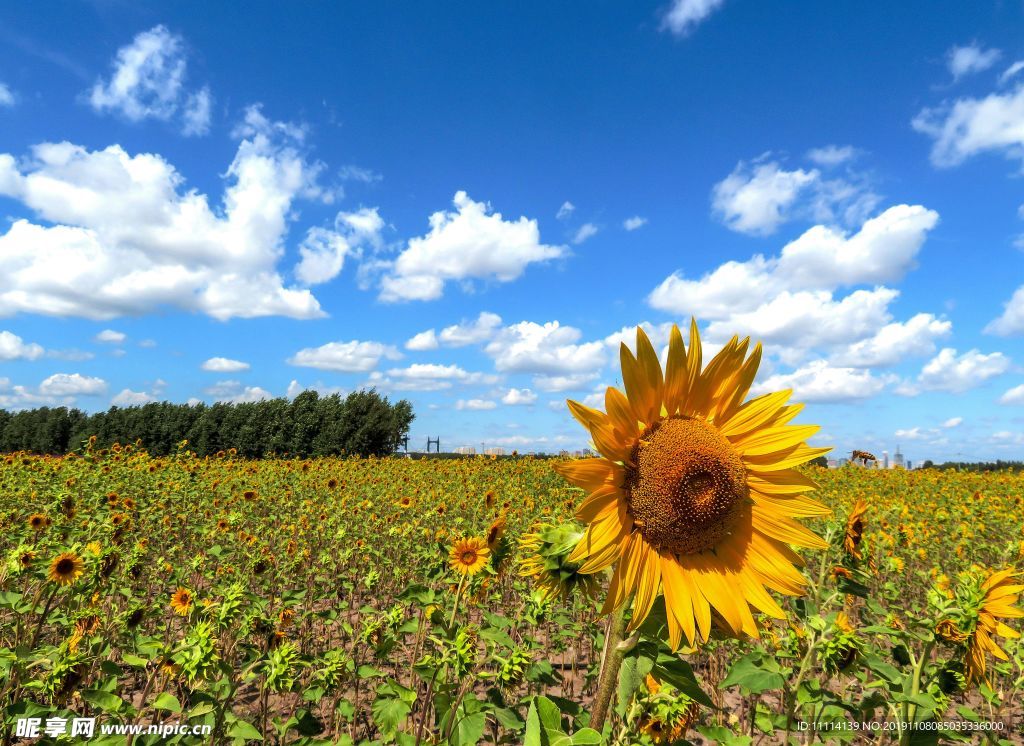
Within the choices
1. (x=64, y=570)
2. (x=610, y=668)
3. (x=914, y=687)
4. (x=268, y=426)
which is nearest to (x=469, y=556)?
(x=610, y=668)

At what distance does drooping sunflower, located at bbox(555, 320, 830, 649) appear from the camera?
4.08 feet

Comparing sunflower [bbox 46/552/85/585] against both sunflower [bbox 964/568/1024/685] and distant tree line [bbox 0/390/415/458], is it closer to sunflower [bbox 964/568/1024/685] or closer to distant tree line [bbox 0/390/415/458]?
sunflower [bbox 964/568/1024/685]

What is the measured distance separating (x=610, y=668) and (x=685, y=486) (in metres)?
0.44

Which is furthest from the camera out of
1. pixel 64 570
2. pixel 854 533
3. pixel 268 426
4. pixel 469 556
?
pixel 268 426

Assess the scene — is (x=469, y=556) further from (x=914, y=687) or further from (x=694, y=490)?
(x=914, y=687)

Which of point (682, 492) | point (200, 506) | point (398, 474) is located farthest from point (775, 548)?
point (398, 474)

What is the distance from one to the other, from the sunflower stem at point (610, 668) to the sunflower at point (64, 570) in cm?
336

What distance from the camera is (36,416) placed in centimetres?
4162

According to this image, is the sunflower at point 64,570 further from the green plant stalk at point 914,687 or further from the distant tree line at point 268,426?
the distant tree line at point 268,426

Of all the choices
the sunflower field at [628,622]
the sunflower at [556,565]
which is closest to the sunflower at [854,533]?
the sunflower field at [628,622]

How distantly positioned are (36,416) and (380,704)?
5299cm

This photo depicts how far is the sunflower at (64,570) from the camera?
3123 millimetres

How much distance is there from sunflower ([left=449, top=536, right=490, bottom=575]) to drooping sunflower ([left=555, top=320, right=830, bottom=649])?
5.11 ft

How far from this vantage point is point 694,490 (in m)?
1.33
